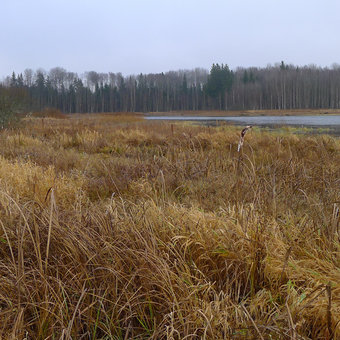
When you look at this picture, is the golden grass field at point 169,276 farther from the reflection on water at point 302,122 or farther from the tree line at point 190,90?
the tree line at point 190,90

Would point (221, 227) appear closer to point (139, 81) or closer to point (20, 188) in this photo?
point (20, 188)

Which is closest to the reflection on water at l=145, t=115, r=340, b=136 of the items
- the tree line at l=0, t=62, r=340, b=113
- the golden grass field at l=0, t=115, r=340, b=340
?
the golden grass field at l=0, t=115, r=340, b=340

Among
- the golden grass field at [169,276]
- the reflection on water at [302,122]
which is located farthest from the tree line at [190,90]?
the golden grass field at [169,276]

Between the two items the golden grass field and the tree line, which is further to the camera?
the tree line

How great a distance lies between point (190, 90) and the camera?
9100 cm

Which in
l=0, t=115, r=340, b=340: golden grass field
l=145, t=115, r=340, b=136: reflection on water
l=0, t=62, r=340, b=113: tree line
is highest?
l=0, t=62, r=340, b=113: tree line

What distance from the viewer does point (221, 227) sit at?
2.33 metres

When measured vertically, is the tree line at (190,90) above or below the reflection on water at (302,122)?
above

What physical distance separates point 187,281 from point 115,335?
0.46 metres

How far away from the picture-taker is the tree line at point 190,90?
72.0m

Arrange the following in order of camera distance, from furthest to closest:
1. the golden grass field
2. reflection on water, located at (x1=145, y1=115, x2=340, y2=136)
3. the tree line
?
1. the tree line
2. reflection on water, located at (x1=145, y1=115, x2=340, y2=136)
3. the golden grass field

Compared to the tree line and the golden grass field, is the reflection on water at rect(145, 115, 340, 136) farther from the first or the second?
the tree line

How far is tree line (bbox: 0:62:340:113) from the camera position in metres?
72.0

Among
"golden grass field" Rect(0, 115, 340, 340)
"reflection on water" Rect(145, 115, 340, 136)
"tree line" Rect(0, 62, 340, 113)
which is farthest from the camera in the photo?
"tree line" Rect(0, 62, 340, 113)
